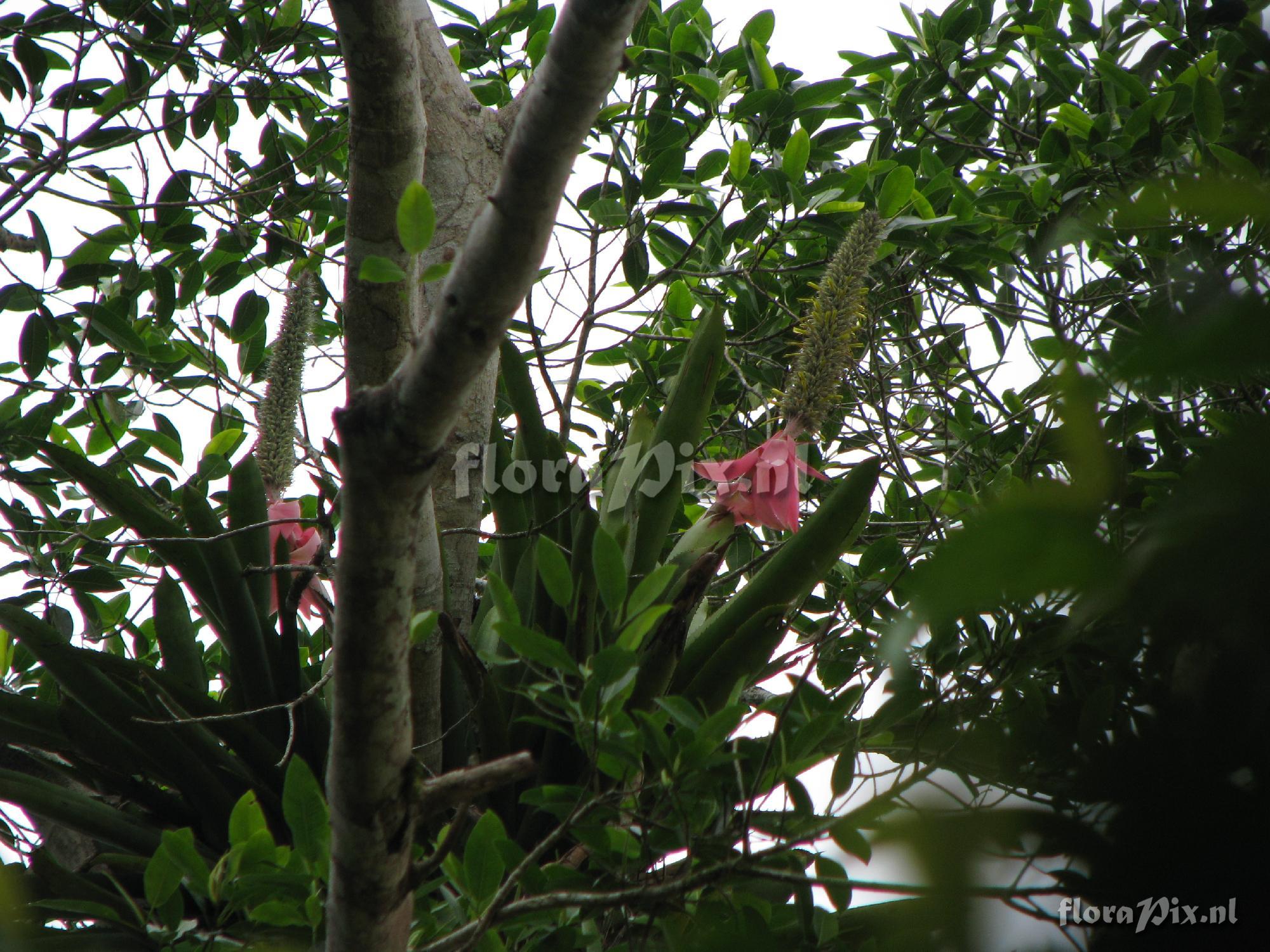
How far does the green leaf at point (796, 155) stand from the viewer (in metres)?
1.38

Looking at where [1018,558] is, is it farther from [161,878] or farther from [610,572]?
[161,878]

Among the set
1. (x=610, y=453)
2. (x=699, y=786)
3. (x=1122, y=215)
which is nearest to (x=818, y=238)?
(x=610, y=453)

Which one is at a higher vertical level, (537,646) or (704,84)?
(704,84)

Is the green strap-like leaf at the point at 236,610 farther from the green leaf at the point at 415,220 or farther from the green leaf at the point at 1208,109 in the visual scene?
the green leaf at the point at 1208,109

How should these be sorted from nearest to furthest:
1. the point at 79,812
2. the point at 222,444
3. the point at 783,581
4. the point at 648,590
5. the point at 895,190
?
the point at 648,590
the point at 79,812
the point at 783,581
the point at 895,190
the point at 222,444

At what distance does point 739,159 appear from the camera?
1.39 metres

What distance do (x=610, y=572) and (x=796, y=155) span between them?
37.6 inches

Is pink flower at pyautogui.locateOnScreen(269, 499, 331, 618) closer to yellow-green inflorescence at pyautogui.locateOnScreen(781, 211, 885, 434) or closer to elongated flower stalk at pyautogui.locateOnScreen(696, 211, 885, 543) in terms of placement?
elongated flower stalk at pyautogui.locateOnScreen(696, 211, 885, 543)

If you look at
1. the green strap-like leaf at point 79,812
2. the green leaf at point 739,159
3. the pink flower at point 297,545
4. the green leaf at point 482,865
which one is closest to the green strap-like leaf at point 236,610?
the pink flower at point 297,545

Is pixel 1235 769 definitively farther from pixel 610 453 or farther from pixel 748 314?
pixel 748 314

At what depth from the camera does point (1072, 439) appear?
0.72ft

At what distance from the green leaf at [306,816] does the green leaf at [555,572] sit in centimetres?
25

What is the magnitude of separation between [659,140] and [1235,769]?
1412 millimetres

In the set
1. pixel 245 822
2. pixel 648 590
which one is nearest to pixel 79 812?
pixel 245 822
